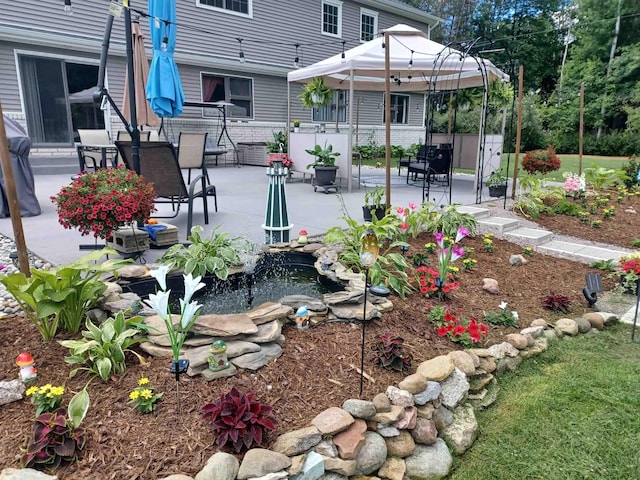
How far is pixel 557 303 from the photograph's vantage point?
3.13m

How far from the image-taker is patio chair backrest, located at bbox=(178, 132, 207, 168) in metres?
5.59

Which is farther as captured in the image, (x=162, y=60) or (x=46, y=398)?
(x=162, y=60)

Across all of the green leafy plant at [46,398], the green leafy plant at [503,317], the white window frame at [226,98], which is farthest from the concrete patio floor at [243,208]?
the white window frame at [226,98]

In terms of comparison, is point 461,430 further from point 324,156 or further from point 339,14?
point 339,14

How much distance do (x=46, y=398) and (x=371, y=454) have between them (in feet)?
4.20

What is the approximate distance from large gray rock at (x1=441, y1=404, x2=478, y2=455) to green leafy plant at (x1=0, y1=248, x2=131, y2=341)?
6.14ft

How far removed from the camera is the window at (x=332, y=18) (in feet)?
47.1

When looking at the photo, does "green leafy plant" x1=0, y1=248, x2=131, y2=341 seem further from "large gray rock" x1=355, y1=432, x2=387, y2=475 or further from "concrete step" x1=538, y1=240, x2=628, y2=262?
"concrete step" x1=538, y1=240, x2=628, y2=262

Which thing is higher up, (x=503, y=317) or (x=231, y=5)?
(x=231, y=5)

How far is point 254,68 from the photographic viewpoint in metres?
12.5

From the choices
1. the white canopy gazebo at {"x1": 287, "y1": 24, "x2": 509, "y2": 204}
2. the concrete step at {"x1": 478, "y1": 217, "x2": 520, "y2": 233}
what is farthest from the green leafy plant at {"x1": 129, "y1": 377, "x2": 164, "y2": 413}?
the white canopy gazebo at {"x1": 287, "y1": 24, "x2": 509, "y2": 204}

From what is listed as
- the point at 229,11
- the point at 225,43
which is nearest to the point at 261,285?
the point at 225,43

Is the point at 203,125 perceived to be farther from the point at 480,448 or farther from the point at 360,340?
the point at 480,448

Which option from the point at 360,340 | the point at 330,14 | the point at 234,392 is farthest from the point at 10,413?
the point at 330,14
